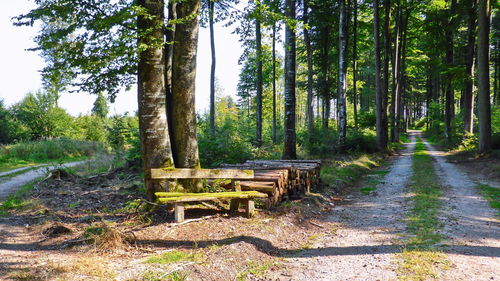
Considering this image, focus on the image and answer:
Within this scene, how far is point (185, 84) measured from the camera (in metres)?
7.14

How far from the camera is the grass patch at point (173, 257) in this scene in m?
4.55

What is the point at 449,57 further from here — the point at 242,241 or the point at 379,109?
the point at 242,241

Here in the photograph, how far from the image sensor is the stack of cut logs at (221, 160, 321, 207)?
Result: 7.73m

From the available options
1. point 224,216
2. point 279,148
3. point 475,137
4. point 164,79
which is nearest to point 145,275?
point 224,216

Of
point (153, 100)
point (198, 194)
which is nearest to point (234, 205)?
point (198, 194)

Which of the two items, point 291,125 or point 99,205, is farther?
point 291,125

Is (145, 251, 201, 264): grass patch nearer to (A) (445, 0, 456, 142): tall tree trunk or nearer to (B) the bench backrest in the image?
(B) the bench backrest

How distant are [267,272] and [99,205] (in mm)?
5185

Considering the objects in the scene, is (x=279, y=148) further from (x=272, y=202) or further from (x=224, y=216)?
(x=224, y=216)

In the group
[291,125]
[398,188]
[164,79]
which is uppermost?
[164,79]

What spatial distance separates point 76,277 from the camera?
3.84 meters

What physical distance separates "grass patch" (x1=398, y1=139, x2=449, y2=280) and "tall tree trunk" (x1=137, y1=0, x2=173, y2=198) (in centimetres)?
457

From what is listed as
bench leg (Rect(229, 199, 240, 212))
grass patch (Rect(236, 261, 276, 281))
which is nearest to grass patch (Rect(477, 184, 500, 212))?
bench leg (Rect(229, 199, 240, 212))

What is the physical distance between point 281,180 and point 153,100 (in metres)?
3.64
